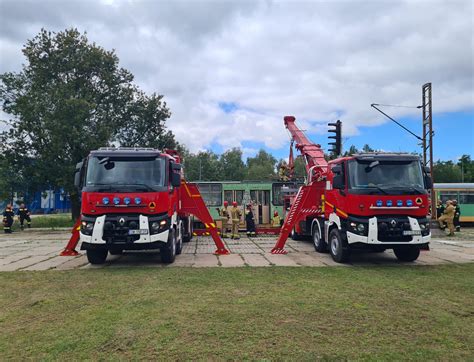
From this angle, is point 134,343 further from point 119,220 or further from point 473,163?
point 473,163

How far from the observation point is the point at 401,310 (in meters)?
6.36

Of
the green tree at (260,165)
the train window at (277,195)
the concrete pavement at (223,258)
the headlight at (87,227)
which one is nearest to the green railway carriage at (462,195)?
the train window at (277,195)

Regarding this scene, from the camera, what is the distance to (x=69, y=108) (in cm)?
2609

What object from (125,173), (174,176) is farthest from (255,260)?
(125,173)

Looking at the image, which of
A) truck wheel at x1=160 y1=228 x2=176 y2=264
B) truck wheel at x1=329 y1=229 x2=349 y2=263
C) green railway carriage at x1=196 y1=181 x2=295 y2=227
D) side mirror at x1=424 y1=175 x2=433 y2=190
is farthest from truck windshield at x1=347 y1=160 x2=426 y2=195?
green railway carriage at x1=196 y1=181 x2=295 y2=227

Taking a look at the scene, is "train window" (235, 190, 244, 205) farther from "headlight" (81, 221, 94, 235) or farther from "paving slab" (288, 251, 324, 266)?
"headlight" (81, 221, 94, 235)

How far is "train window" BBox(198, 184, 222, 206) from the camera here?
77.9ft

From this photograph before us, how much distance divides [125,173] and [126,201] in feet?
2.54

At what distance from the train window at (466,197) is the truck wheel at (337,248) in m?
18.2

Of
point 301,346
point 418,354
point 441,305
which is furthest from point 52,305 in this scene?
point 441,305

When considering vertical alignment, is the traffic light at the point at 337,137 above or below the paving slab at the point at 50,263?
above

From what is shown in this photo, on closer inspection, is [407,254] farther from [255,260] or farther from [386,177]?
[255,260]

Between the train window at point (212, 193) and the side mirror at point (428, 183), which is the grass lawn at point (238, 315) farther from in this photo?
the train window at point (212, 193)

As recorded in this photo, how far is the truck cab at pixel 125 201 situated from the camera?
10.1m
